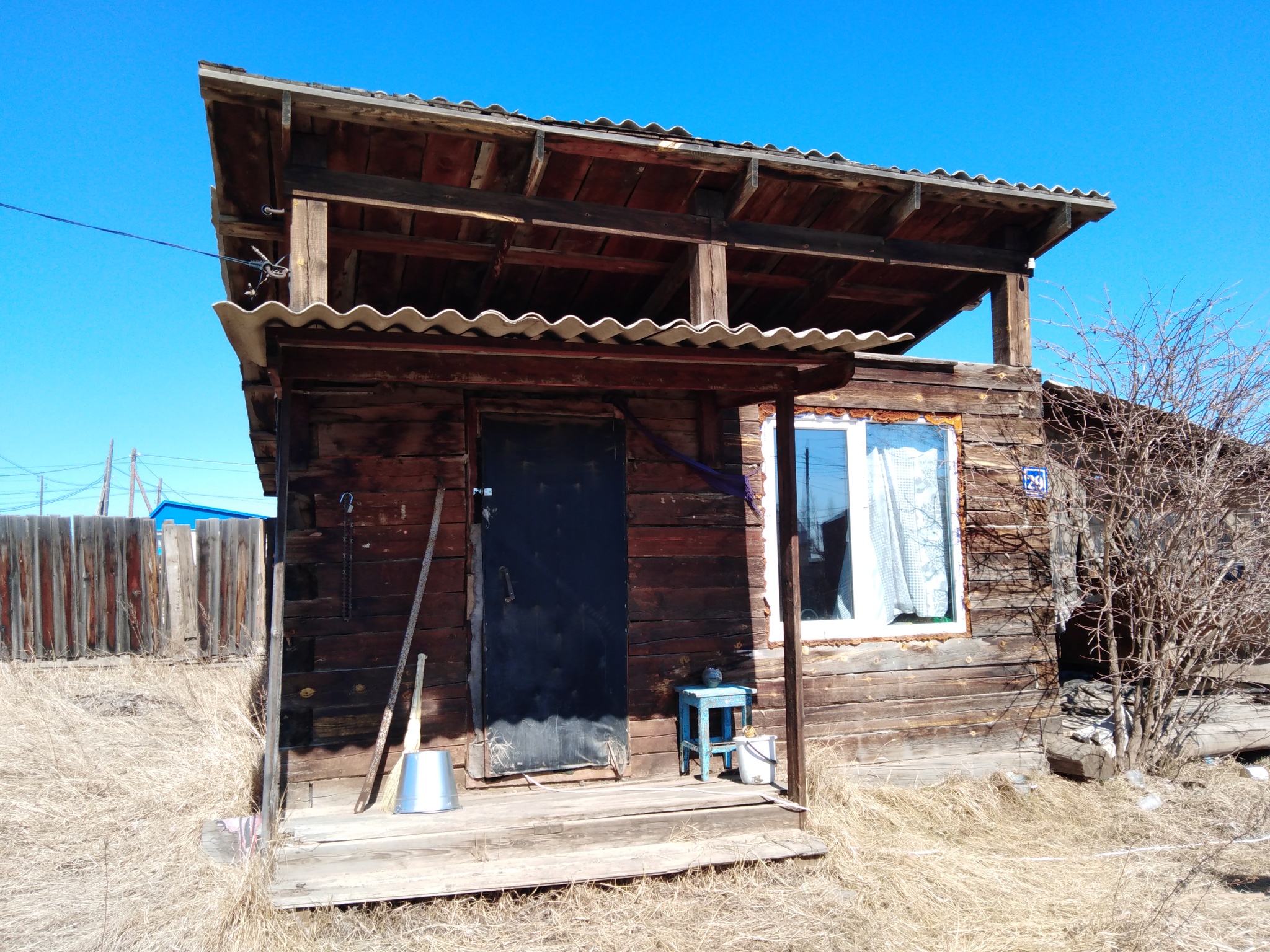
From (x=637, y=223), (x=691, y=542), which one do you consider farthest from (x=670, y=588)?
(x=637, y=223)

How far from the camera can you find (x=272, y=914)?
3.69m

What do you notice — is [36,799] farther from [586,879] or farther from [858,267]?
[858,267]

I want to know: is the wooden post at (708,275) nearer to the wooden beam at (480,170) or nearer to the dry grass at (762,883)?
the wooden beam at (480,170)

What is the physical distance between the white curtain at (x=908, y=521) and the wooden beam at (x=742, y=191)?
1.91m

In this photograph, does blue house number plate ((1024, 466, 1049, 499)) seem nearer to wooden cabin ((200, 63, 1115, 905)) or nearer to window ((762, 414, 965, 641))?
wooden cabin ((200, 63, 1115, 905))

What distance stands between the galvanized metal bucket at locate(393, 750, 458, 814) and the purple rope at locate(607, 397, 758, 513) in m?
2.37

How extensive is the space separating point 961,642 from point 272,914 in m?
4.84

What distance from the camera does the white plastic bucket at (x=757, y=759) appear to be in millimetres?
5199

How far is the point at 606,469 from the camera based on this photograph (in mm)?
5688

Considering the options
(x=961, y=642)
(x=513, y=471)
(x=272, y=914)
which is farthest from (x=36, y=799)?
(x=961, y=642)

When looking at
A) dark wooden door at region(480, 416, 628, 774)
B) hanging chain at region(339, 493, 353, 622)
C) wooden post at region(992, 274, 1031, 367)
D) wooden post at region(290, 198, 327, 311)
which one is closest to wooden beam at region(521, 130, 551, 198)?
wooden post at region(290, 198, 327, 311)

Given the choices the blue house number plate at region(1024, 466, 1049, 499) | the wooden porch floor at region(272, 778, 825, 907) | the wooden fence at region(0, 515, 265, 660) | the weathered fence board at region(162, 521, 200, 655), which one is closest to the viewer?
the wooden porch floor at region(272, 778, 825, 907)

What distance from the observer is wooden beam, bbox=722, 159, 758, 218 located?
5324 millimetres

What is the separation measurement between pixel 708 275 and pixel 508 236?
1.30m
